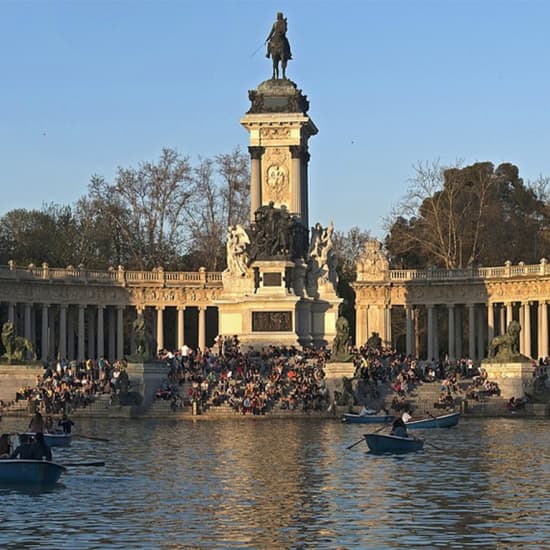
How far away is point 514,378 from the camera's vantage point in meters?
66.4

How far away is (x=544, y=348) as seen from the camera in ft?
283

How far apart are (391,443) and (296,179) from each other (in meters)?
37.0

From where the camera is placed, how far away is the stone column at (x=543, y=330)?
86125 millimetres

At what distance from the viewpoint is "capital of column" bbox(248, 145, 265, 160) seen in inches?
3098

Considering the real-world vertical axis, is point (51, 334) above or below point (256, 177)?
below

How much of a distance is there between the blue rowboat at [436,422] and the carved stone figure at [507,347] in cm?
1349

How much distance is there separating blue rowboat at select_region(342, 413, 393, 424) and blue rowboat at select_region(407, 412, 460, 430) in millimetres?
2740

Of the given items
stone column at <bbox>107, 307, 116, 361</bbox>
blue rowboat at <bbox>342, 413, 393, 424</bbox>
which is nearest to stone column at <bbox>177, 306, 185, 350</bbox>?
stone column at <bbox>107, 307, 116, 361</bbox>

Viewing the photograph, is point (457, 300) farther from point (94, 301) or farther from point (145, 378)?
point (145, 378)

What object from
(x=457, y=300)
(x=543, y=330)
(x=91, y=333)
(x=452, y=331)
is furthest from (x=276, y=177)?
(x=543, y=330)

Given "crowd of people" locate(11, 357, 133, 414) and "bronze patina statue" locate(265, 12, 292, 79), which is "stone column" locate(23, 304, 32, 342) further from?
"bronze patina statue" locate(265, 12, 292, 79)

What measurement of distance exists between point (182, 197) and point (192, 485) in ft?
226

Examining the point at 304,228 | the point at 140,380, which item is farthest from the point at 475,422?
the point at 304,228

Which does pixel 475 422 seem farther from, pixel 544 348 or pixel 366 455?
pixel 544 348
